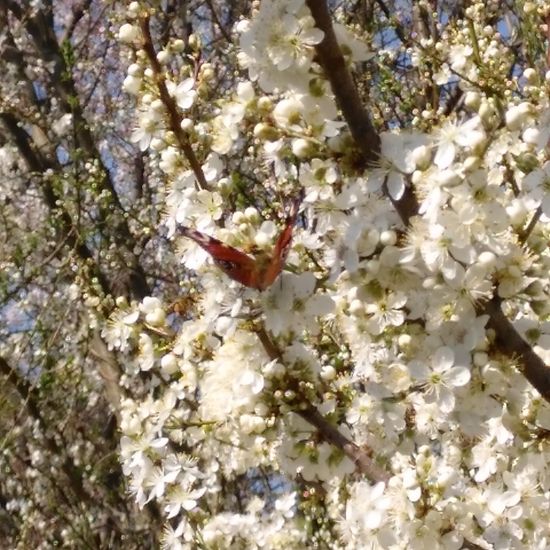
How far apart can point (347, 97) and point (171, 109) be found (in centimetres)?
46

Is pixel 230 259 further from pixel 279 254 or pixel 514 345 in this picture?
pixel 514 345

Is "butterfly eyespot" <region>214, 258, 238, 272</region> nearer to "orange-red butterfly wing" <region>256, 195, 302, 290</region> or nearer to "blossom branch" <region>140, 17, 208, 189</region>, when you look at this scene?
"orange-red butterfly wing" <region>256, 195, 302, 290</region>

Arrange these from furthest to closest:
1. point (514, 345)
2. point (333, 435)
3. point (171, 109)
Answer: point (333, 435)
point (171, 109)
point (514, 345)

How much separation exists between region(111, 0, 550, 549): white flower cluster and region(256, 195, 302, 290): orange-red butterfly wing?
5cm

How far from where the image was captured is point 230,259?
68.6 inches

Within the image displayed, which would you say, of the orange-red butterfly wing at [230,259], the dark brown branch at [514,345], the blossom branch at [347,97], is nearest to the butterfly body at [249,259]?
the orange-red butterfly wing at [230,259]

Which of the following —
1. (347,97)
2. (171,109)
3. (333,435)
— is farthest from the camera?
(333,435)

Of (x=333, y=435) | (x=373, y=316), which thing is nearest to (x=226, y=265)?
(x=373, y=316)

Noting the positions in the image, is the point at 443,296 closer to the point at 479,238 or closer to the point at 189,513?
the point at 479,238

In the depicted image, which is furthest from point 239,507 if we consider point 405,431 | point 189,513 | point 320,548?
point 405,431

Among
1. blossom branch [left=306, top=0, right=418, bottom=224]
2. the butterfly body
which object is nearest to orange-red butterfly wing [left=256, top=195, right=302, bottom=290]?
the butterfly body

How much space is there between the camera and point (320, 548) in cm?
397

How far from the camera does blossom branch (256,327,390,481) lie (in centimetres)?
199

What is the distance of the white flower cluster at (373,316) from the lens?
170 cm
